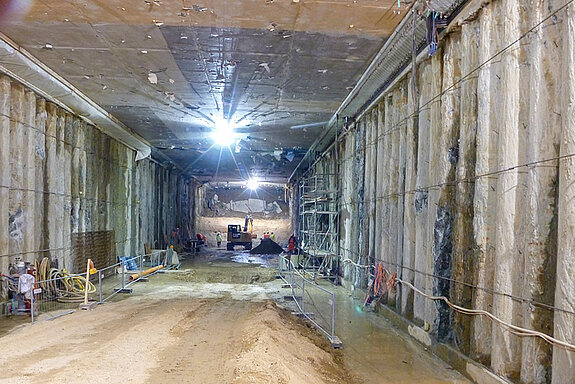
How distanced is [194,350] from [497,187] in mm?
4680

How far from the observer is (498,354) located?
497 cm

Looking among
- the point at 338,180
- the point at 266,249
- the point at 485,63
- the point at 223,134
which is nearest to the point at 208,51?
the point at 485,63

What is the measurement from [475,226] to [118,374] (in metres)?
4.73

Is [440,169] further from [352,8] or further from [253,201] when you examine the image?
[253,201]

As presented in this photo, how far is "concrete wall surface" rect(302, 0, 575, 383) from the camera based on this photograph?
4180mm

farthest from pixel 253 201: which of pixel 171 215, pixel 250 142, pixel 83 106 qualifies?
pixel 83 106

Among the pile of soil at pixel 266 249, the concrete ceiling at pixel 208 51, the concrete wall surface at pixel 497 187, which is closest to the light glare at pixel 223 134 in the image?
the concrete ceiling at pixel 208 51

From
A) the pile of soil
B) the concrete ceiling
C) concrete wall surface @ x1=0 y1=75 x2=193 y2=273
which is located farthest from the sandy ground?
the pile of soil

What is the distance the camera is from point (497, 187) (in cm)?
514

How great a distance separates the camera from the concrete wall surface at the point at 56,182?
921 cm

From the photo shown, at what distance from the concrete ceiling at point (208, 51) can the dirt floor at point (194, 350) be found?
5.04 m

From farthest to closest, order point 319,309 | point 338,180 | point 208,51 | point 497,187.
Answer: point 338,180 < point 319,309 < point 208,51 < point 497,187

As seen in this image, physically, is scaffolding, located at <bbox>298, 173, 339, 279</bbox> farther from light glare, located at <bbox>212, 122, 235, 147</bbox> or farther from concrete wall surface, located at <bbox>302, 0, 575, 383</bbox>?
concrete wall surface, located at <bbox>302, 0, 575, 383</bbox>

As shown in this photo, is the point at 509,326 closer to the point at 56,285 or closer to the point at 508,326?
the point at 508,326
